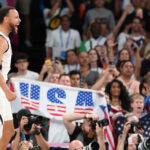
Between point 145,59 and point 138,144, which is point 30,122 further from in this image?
point 145,59

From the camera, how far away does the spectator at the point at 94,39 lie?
42.0 feet

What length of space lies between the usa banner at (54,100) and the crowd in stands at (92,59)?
0.18m

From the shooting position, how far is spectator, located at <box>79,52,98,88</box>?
445 inches

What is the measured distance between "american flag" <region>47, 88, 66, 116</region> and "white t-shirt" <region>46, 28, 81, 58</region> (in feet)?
11.3

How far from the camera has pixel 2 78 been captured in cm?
679

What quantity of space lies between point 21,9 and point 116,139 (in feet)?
20.8

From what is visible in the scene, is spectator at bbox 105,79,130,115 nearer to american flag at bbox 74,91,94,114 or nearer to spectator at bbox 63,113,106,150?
american flag at bbox 74,91,94,114

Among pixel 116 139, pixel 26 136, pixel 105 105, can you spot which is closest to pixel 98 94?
pixel 105 105

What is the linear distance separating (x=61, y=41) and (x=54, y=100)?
3.68 metres

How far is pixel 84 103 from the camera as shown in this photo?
9.65 m

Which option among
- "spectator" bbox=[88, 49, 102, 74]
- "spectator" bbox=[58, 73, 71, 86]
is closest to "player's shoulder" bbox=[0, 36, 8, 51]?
"spectator" bbox=[58, 73, 71, 86]

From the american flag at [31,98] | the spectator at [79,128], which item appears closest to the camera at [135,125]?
the spectator at [79,128]

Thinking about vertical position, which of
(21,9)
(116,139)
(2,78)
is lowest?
(116,139)

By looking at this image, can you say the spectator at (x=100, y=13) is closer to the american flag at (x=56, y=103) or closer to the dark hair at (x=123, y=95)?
the dark hair at (x=123, y=95)
